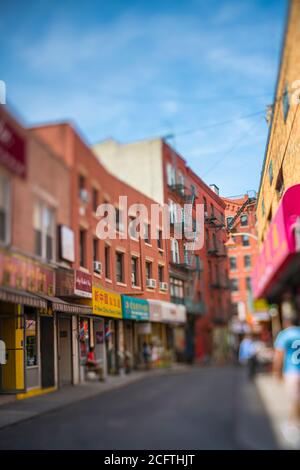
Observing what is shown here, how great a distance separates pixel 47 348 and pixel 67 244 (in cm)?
86

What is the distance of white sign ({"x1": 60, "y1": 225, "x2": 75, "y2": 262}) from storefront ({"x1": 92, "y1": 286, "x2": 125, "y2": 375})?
1.13 feet

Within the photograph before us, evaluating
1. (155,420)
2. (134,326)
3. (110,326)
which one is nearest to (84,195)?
(110,326)

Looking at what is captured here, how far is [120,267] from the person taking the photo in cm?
369

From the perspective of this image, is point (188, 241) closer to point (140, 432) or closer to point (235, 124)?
point (235, 124)

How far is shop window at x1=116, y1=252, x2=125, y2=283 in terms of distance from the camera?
3635 millimetres

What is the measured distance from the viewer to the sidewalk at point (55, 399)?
11.9ft

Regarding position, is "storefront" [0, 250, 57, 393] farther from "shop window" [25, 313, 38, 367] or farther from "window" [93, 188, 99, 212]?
"window" [93, 188, 99, 212]

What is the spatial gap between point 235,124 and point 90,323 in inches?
66.9

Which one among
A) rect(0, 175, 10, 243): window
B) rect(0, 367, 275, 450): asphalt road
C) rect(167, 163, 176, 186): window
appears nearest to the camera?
rect(0, 175, 10, 243): window

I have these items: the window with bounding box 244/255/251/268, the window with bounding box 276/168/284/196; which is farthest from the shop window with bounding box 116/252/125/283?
the window with bounding box 276/168/284/196

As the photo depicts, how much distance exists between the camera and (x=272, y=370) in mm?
3621

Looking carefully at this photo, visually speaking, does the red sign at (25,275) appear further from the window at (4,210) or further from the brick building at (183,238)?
the brick building at (183,238)

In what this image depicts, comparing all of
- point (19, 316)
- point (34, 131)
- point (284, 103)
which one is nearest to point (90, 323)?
point (19, 316)

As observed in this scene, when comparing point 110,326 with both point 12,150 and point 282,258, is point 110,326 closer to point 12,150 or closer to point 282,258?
point 282,258
